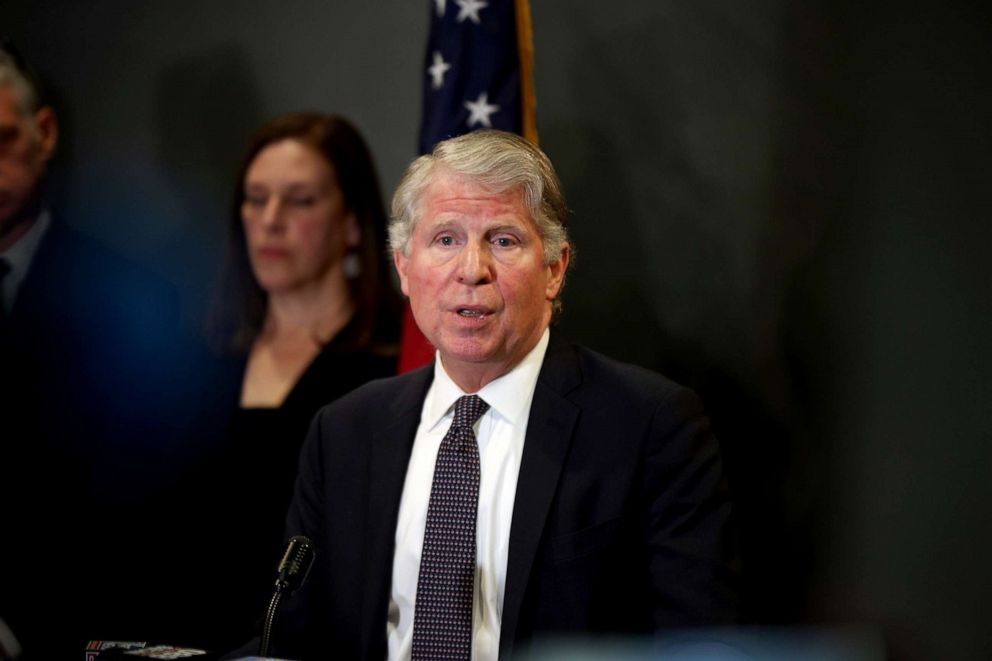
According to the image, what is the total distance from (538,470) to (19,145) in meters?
2.29

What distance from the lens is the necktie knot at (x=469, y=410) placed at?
2396mm

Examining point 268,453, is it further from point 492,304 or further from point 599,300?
point 492,304

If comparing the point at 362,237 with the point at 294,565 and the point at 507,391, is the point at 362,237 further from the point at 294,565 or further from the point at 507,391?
the point at 294,565

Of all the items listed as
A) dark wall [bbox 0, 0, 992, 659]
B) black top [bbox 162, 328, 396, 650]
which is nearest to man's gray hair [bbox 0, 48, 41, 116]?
dark wall [bbox 0, 0, 992, 659]

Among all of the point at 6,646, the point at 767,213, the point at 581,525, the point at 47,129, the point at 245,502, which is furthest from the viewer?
the point at 47,129

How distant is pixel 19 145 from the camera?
141 inches

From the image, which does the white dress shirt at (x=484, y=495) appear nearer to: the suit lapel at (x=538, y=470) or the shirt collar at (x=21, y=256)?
the suit lapel at (x=538, y=470)

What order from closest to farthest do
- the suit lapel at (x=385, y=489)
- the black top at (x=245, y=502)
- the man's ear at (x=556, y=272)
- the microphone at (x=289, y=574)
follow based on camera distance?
the microphone at (x=289, y=574) → the suit lapel at (x=385, y=489) → the man's ear at (x=556, y=272) → the black top at (x=245, y=502)

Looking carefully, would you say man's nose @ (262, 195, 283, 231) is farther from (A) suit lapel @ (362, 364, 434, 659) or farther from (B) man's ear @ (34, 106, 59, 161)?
(A) suit lapel @ (362, 364, 434, 659)

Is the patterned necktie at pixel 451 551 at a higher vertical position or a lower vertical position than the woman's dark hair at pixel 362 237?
lower

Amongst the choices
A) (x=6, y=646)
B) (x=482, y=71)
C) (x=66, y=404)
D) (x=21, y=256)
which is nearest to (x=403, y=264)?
(x=482, y=71)

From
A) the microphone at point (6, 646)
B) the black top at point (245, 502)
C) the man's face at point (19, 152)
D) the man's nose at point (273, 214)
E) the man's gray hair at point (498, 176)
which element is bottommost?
the microphone at point (6, 646)

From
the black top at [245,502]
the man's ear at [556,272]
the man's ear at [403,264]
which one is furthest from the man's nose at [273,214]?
the man's ear at [556,272]

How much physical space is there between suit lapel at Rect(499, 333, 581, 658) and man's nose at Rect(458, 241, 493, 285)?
0.28 m
